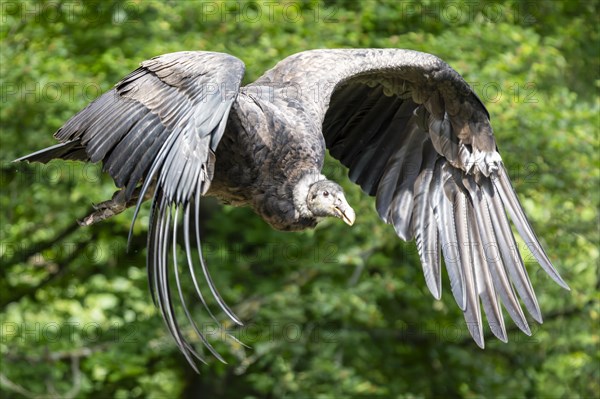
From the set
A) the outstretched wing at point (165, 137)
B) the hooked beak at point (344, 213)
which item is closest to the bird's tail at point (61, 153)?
the outstretched wing at point (165, 137)

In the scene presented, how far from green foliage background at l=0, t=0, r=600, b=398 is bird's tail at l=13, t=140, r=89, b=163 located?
9.88ft

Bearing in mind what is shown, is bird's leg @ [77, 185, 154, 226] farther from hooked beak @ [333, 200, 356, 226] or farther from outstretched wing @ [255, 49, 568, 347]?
hooked beak @ [333, 200, 356, 226]

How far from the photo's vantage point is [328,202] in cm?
577

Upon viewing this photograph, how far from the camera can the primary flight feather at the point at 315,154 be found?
5.25m

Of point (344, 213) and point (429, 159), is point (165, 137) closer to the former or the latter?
point (344, 213)

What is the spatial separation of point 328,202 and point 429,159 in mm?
1489

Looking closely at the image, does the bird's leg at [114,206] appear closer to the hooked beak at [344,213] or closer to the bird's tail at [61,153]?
the bird's tail at [61,153]

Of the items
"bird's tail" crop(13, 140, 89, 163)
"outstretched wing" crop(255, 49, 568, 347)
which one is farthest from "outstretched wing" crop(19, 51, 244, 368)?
"outstretched wing" crop(255, 49, 568, 347)

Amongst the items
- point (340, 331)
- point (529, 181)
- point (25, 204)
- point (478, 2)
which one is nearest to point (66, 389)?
point (25, 204)

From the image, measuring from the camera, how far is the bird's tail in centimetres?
611

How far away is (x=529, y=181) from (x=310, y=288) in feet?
6.53

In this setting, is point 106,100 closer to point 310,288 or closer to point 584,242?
point 310,288

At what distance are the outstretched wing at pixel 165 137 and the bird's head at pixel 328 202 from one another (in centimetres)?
70

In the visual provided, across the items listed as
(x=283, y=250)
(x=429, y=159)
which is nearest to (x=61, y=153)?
(x=429, y=159)
